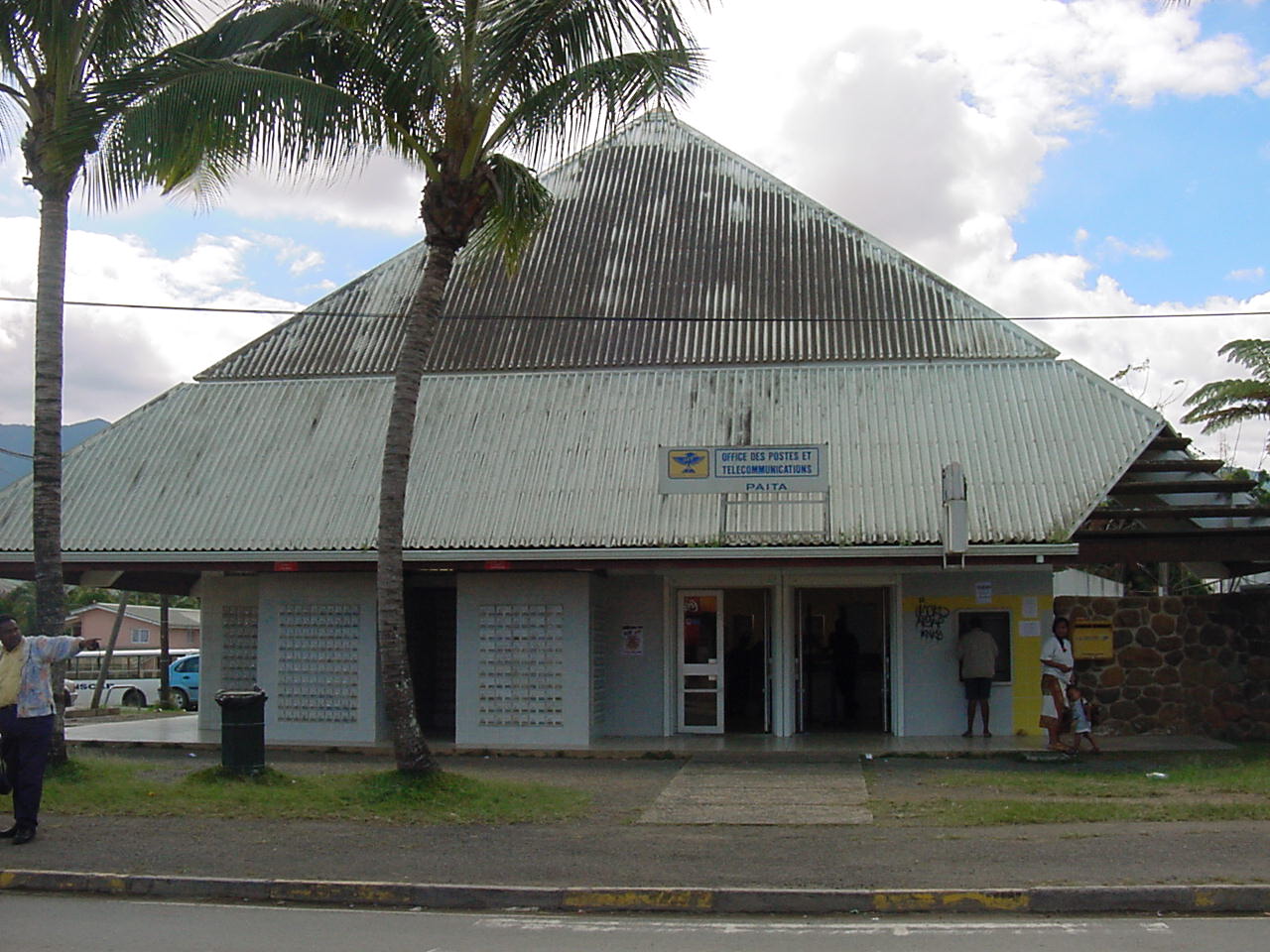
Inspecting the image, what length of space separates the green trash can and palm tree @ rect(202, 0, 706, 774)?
187 centimetres

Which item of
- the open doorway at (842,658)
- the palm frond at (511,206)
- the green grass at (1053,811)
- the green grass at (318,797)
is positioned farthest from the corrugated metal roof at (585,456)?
the green grass at (1053,811)

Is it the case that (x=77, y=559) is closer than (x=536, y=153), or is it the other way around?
(x=536, y=153)

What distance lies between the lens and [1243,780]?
13.9 metres

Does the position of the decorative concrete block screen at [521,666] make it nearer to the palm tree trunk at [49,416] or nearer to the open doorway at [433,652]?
the open doorway at [433,652]

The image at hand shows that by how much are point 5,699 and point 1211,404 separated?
23773 millimetres

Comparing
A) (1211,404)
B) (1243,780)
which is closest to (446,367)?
(1243,780)

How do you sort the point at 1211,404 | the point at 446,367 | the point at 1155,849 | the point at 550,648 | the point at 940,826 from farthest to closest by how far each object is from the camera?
the point at 1211,404, the point at 446,367, the point at 550,648, the point at 940,826, the point at 1155,849

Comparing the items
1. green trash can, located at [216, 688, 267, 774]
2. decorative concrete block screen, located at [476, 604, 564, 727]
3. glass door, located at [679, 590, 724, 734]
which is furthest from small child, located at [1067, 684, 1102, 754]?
green trash can, located at [216, 688, 267, 774]

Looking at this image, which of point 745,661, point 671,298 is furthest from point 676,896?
point 671,298

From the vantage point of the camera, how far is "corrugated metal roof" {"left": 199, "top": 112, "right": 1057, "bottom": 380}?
71.5 feet

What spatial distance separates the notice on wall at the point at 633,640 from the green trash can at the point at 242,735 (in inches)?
255

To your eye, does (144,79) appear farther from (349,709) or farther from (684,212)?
(684,212)

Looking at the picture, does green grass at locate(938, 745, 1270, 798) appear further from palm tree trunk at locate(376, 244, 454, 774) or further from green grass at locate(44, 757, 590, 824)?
palm tree trunk at locate(376, 244, 454, 774)

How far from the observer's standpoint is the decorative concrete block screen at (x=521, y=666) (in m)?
18.6
